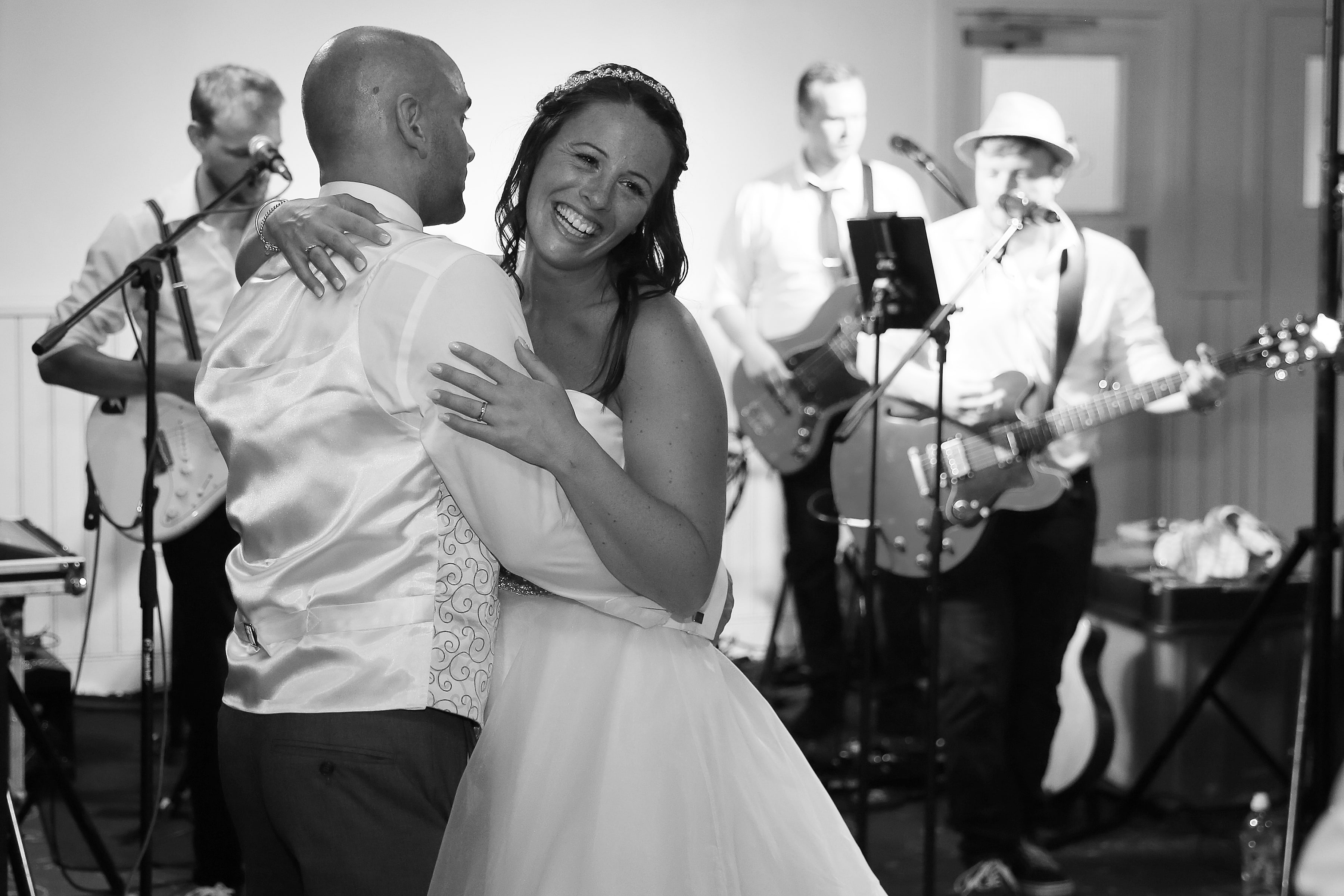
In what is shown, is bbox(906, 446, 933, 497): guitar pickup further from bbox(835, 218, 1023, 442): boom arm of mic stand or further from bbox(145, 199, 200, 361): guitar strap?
bbox(145, 199, 200, 361): guitar strap

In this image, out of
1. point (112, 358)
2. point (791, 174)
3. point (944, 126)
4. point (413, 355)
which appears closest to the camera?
point (413, 355)

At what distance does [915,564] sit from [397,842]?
8.44 feet

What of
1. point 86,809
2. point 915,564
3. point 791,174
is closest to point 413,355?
point 915,564

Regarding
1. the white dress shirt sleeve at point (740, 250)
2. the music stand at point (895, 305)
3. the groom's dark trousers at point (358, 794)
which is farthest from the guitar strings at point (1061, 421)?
the groom's dark trousers at point (358, 794)

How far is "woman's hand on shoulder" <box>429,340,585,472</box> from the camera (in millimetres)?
1513

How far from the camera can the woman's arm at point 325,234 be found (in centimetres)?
158

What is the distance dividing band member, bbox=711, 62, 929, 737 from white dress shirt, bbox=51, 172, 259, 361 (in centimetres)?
184

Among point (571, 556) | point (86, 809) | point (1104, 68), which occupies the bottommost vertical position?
point (86, 809)

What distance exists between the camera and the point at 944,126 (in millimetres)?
6070

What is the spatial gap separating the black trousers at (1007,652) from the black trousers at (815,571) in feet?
3.29

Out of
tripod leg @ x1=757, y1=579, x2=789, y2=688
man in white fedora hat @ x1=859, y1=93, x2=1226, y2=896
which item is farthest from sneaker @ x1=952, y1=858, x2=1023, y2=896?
tripod leg @ x1=757, y1=579, x2=789, y2=688

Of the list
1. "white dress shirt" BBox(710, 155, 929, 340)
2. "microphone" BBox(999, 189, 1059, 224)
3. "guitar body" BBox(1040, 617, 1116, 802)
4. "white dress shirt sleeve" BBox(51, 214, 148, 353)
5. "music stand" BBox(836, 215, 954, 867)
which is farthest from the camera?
"white dress shirt" BBox(710, 155, 929, 340)

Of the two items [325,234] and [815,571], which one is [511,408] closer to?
[325,234]

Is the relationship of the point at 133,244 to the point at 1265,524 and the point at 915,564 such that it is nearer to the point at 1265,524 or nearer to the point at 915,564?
the point at 915,564
